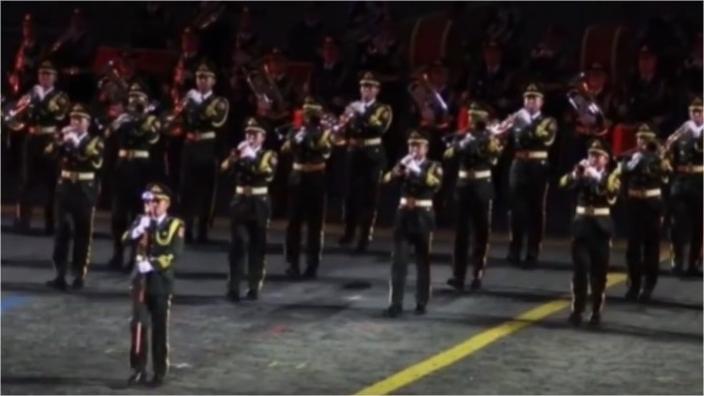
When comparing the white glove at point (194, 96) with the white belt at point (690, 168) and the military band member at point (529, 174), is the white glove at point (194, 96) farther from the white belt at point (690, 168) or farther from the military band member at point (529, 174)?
the white belt at point (690, 168)

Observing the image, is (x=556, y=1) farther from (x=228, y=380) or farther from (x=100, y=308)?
(x=228, y=380)

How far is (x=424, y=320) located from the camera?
26953 mm

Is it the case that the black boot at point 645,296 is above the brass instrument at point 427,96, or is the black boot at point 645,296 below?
below

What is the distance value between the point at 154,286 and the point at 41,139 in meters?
7.74

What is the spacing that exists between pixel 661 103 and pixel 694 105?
3.28 m

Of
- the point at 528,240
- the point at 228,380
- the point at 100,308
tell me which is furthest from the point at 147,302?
the point at 528,240

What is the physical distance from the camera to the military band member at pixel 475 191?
92.7ft

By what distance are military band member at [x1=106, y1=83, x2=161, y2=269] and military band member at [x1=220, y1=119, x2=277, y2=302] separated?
5.73 feet

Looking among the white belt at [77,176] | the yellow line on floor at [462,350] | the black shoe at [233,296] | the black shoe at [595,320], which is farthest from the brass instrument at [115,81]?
the black shoe at [595,320]

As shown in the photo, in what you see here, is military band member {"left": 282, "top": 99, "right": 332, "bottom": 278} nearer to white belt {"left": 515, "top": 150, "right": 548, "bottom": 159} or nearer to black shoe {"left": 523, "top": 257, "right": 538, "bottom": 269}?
white belt {"left": 515, "top": 150, "right": 548, "bottom": 159}

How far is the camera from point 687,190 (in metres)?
29.0

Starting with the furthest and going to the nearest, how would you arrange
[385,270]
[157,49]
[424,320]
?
[157,49]
[385,270]
[424,320]

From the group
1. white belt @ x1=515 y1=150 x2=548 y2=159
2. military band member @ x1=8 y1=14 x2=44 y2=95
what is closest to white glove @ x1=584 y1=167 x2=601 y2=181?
white belt @ x1=515 y1=150 x2=548 y2=159

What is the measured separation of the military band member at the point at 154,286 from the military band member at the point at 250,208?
3654 millimetres
